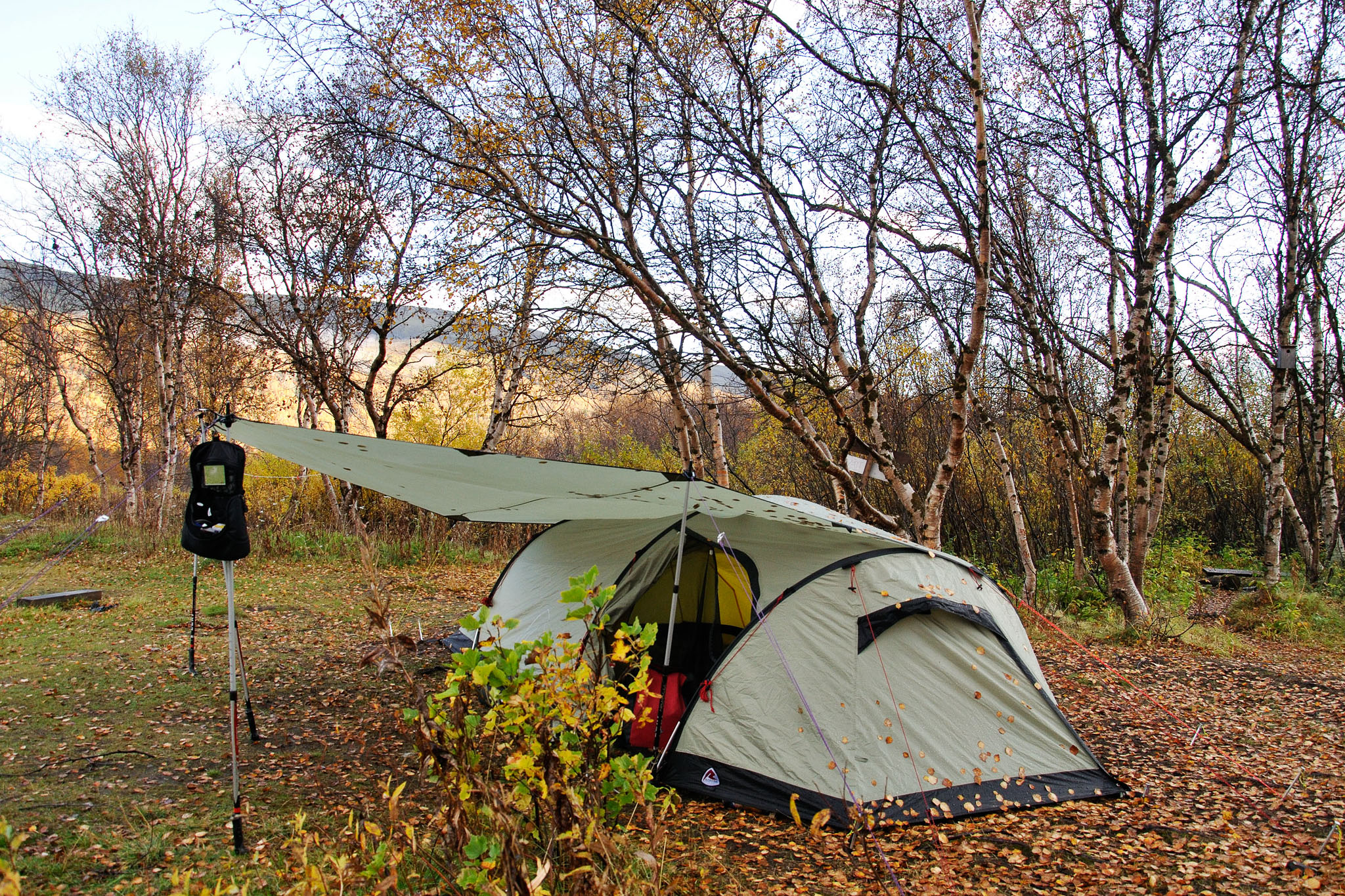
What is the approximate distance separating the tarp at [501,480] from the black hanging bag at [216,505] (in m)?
0.12

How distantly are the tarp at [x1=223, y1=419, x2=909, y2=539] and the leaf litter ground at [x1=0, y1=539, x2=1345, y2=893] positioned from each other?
120 cm

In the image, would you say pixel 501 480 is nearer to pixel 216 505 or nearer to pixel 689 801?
pixel 216 505

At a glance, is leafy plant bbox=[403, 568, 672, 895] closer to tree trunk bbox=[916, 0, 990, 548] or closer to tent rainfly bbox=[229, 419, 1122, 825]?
tent rainfly bbox=[229, 419, 1122, 825]

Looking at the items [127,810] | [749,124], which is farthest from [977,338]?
[127,810]

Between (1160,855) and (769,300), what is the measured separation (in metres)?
4.90

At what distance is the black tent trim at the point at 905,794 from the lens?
3.29 meters

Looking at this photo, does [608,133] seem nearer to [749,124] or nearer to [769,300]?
[749,124]

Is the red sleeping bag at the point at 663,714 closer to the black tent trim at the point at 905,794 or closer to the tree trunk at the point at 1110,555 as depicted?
the black tent trim at the point at 905,794

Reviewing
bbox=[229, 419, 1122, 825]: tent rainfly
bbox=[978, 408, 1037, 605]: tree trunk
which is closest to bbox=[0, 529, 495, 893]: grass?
bbox=[229, 419, 1122, 825]: tent rainfly

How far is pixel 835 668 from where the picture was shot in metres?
3.64

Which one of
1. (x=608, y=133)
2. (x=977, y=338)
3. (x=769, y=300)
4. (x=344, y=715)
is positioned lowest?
(x=344, y=715)

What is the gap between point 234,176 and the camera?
1232cm

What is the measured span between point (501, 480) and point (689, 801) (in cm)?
184

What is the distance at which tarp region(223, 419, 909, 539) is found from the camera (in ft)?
10.8
